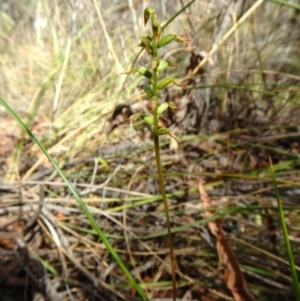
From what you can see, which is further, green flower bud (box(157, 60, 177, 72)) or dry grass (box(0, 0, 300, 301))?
dry grass (box(0, 0, 300, 301))

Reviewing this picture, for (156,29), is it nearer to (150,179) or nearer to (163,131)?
(163,131)

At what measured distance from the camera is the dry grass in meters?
0.82

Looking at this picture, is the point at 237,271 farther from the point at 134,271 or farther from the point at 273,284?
the point at 134,271

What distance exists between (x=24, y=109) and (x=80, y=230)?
1.02m

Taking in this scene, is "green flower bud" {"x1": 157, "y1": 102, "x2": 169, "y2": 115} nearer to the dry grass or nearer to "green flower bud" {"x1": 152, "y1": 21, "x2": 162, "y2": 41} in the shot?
"green flower bud" {"x1": 152, "y1": 21, "x2": 162, "y2": 41}

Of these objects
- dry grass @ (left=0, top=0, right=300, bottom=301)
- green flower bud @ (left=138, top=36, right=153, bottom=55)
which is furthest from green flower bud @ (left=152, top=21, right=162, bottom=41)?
dry grass @ (left=0, top=0, right=300, bottom=301)

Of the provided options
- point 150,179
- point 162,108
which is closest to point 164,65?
point 162,108

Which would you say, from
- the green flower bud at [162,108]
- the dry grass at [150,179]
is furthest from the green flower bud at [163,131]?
the dry grass at [150,179]

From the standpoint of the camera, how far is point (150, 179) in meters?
1.05

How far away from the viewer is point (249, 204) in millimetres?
946

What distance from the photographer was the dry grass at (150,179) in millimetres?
818

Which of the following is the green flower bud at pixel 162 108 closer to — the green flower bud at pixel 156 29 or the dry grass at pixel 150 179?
the green flower bud at pixel 156 29

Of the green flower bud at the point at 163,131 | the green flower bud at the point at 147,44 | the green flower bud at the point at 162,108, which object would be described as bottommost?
the green flower bud at the point at 163,131

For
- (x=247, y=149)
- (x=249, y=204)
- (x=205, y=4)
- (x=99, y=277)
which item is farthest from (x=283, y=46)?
(x=99, y=277)
